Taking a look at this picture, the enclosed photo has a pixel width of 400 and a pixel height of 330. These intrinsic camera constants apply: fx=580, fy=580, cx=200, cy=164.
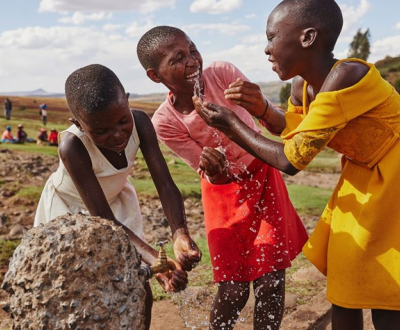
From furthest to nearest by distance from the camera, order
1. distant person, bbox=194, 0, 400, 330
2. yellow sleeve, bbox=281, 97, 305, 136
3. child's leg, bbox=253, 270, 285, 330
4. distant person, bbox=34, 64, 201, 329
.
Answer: child's leg, bbox=253, 270, 285, 330 < yellow sleeve, bbox=281, 97, 305, 136 < distant person, bbox=34, 64, 201, 329 < distant person, bbox=194, 0, 400, 330

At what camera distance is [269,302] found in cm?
306

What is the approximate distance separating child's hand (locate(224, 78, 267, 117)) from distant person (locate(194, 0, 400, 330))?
0.16 m

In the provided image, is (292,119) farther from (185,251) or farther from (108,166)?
(108,166)

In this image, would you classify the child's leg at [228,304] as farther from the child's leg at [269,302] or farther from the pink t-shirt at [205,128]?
the pink t-shirt at [205,128]

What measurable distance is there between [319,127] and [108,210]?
1.09 m

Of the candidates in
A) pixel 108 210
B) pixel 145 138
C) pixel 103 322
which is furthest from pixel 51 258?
pixel 145 138

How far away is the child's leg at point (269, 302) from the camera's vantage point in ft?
10.1

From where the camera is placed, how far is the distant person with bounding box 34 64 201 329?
A: 8.53 ft

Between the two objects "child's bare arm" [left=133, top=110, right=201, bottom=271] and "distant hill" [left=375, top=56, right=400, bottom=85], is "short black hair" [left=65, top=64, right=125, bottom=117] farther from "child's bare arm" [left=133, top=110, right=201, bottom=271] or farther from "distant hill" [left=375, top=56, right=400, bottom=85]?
"distant hill" [left=375, top=56, right=400, bottom=85]

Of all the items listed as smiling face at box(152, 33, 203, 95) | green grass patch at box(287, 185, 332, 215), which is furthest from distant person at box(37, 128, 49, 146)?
smiling face at box(152, 33, 203, 95)

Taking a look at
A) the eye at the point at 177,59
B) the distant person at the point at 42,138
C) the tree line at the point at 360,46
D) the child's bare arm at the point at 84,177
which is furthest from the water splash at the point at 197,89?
the tree line at the point at 360,46

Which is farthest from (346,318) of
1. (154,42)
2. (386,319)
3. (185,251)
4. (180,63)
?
(154,42)

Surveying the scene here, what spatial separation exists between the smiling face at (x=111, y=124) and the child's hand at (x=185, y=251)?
1.70 ft

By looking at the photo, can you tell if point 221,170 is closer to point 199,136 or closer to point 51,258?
point 199,136
